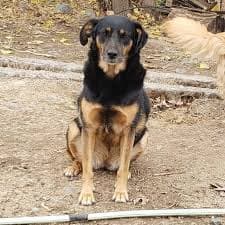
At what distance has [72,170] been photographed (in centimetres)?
486

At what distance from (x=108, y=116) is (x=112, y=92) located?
7.8 inches

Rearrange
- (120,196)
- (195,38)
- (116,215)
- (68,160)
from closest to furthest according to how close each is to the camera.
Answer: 1. (116,215)
2. (120,196)
3. (68,160)
4. (195,38)

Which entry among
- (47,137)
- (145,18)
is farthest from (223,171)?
Answer: (145,18)

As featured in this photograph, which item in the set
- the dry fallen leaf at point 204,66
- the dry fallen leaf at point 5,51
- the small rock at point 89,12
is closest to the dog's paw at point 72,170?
the dry fallen leaf at point 5,51

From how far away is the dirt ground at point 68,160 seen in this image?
4379mm

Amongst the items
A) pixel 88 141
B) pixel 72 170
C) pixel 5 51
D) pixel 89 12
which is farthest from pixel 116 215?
pixel 89 12

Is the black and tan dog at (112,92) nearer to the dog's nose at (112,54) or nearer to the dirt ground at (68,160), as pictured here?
the dog's nose at (112,54)

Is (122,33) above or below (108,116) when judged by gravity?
above

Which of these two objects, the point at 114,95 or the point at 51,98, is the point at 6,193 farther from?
the point at 51,98

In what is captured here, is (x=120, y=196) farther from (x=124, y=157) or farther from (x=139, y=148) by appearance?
(x=139, y=148)

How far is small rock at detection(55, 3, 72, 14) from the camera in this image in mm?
11109

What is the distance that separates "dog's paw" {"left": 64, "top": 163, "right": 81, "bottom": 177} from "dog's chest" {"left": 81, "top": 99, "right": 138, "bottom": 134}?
0.54m

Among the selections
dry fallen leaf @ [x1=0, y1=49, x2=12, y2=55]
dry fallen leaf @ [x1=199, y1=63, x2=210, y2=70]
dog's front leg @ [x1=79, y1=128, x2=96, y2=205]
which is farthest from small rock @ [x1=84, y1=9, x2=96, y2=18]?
dog's front leg @ [x1=79, y1=128, x2=96, y2=205]

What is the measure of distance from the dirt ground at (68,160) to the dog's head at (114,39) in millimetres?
1054
